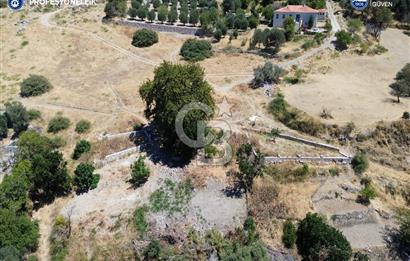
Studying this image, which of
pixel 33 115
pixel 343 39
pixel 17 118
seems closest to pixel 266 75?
pixel 343 39

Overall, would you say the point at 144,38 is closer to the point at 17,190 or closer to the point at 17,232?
the point at 17,190

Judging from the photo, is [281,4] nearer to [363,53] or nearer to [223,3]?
[223,3]

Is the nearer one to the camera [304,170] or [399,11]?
[304,170]

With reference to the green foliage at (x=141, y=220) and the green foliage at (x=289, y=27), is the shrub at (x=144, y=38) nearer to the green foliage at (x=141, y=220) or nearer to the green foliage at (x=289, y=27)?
the green foliage at (x=289, y=27)

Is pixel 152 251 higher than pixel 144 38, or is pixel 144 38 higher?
pixel 144 38

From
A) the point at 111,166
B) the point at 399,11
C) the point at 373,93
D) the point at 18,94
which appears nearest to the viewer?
the point at 111,166

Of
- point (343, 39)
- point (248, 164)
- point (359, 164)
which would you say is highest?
point (343, 39)

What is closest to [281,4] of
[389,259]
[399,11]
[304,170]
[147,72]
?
[399,11]
